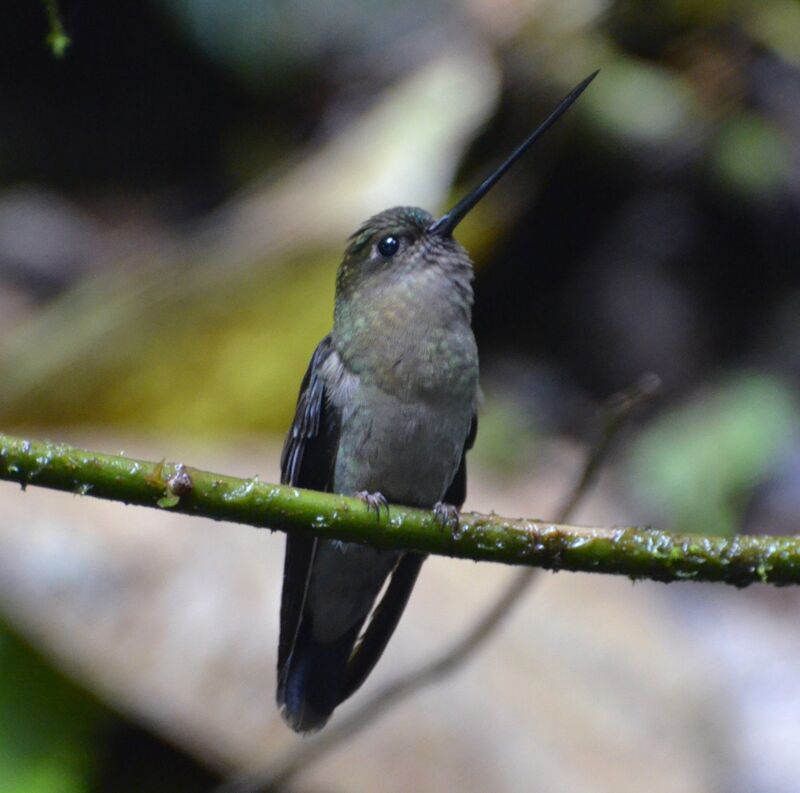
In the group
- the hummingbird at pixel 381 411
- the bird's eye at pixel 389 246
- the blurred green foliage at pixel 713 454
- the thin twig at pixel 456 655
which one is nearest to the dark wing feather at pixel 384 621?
the hummingbird at pixel 381 411

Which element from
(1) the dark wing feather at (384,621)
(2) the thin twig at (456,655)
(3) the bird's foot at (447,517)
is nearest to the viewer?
(3) the bird's foot at (447,517)

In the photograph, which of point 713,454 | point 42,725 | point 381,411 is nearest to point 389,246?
point 381,411

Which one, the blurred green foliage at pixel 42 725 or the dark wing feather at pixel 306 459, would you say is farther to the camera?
the blurred green foliage at pixel 42 725

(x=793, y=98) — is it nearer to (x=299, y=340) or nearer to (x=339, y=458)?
(x=299, y=340)

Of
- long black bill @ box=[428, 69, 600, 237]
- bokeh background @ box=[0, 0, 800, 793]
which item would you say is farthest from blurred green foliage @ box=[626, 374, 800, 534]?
long black bill @ box=[428, 69, 600, 237]

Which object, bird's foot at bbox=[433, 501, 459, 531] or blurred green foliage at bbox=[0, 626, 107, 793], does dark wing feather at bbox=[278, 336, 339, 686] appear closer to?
bird's foot at bbox=[433, 501, 459, 531]

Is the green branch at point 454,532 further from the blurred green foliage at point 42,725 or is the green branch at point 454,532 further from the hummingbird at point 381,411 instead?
the blurred green foliage at point 42,725
